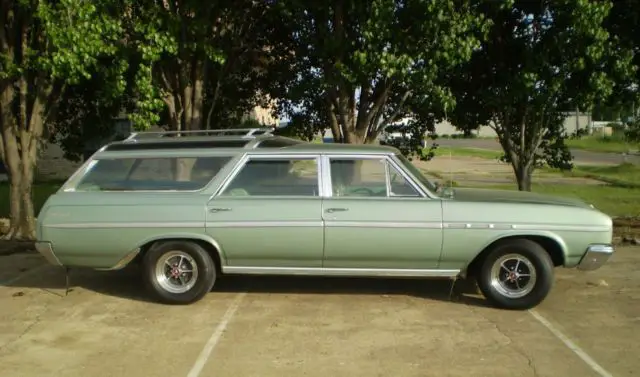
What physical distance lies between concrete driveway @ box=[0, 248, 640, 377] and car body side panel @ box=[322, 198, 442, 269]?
51 cm

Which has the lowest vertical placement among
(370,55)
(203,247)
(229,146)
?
(203,247)

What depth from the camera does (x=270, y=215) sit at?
6.35m

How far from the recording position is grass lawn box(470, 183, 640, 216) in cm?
1462

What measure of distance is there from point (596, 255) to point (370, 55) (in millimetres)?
4044

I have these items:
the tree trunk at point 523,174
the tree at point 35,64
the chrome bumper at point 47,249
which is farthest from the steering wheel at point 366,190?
the tree trunk at point 523,174

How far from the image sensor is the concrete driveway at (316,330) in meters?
4.91

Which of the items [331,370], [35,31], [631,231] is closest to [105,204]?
[331,370]

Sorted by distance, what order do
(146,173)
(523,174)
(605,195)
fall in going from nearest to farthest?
1. (146,173)
2. (523,174)
3. (605,195)

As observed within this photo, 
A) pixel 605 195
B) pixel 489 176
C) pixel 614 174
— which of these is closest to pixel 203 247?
pixel 605 195

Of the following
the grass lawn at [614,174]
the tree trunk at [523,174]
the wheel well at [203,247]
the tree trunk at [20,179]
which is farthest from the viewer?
the grass lawn at [614,174]

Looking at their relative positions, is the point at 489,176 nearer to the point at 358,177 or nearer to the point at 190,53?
the point at 190,53

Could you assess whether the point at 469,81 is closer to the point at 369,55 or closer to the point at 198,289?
the point at 369,55

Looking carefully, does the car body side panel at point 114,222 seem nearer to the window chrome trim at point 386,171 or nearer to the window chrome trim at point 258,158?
the window chrome trim at point 258,158

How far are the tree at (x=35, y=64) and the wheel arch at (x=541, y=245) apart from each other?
5.27m
